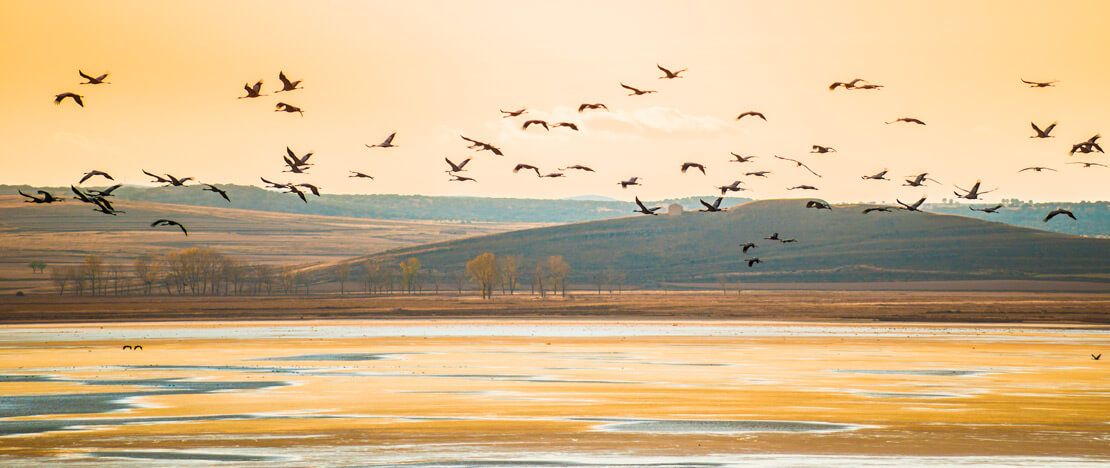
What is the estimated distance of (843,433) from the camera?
29.9 meters

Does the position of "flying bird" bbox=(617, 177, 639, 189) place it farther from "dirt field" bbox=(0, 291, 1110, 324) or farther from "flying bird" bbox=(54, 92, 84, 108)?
"dirt field" bbox=(0, 291, 1110, 324)

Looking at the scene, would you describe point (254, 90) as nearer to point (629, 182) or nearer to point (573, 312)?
point (629, 182)

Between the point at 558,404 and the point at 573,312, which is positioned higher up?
the point at 573,312

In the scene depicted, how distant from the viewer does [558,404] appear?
3569cm

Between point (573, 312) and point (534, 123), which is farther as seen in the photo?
point (573, 312)

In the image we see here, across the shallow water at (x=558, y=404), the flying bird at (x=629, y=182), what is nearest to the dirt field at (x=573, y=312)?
the shallow water at (x=558, y=404)

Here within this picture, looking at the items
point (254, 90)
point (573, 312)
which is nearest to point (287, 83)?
point (254, 90)

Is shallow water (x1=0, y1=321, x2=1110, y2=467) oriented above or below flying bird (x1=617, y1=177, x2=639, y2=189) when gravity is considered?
below

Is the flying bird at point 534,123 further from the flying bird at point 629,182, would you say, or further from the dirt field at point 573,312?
the dirt field at point 573,312

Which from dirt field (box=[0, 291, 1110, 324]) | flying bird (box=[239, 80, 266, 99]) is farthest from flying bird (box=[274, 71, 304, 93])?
dirt field (box=[0, 291, 1110, 324])

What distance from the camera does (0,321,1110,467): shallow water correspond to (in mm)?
27109

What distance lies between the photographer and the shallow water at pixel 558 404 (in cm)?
2711

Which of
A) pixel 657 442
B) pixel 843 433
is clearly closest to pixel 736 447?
pixel 657 442

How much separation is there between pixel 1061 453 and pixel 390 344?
45631 mm
